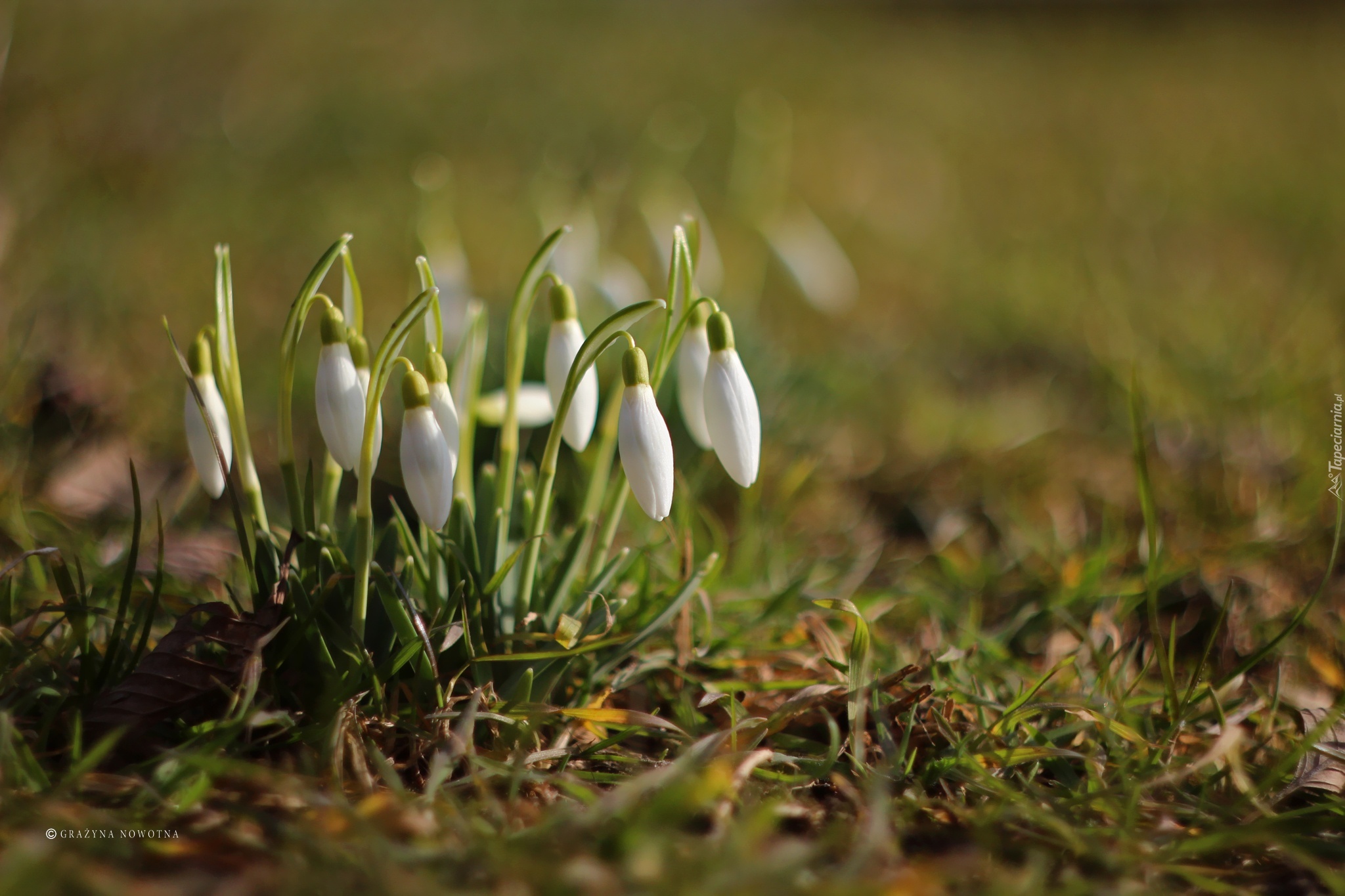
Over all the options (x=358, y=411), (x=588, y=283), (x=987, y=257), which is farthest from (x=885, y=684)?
(x=987, y=257)

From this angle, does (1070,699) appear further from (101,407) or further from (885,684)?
(101,407)

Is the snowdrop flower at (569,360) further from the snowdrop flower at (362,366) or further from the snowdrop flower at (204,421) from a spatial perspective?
the snowdrop flower at (204,421)

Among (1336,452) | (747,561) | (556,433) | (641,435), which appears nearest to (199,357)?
(556,433)

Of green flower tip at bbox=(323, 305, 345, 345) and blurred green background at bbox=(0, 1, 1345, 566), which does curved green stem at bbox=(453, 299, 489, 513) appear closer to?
green flower tip at bbox=(323, 305, 345, 345)

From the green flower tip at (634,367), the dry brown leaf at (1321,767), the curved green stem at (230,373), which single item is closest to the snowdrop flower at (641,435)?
the green flower tip at (634,367)

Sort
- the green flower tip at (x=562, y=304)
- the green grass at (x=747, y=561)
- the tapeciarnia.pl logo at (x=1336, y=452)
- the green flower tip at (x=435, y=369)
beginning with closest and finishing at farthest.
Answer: the green grass at (x=747, y=561) → the green flower tip at (x=435, y=369) → the green flower tip at (x=562, y=304) → the tapeciarnia.pl logo at (x=1336, y=452)

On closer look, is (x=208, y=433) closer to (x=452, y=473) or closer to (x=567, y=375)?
(x=452, y=473)
